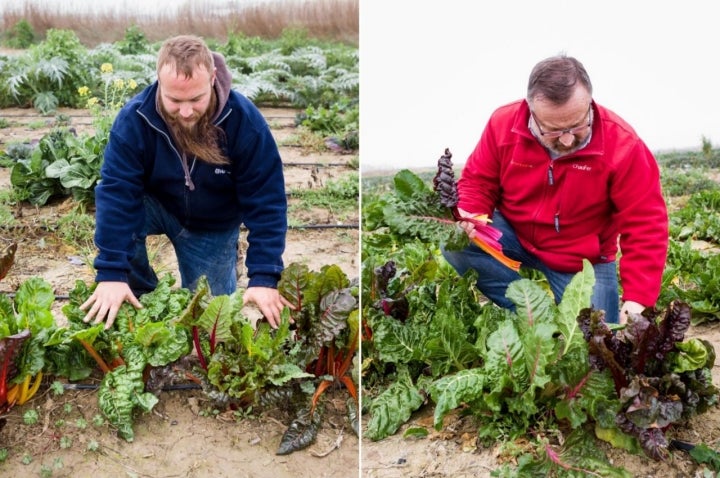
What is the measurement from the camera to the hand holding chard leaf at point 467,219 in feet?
8.46

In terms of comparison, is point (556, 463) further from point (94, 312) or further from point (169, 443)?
point (94, 312)

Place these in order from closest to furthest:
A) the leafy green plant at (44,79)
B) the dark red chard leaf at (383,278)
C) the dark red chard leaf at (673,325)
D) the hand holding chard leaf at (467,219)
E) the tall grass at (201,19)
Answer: the dark red chard leaf at (673,325), the hand holding chard leaf at (467,219), the dark red chard leaf at (383,278), the leafy green plant at (44,79), the tall grass at (201,19)

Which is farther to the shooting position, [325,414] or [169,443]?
[325,414]

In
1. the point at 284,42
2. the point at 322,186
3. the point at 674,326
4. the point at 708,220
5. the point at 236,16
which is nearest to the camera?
the point at 674,326

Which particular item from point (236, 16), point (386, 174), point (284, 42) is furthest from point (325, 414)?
point (236, 16)

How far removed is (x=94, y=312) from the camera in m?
2.55

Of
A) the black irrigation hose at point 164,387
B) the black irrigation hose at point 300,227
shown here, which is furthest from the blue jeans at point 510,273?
the black irrigation hose at point 300,227

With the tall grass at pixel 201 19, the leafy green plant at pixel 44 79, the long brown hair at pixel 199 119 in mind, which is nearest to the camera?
the long brown hair at pixel 199 119

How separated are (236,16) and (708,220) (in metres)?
8.48

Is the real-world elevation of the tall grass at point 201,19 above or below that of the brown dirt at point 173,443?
above

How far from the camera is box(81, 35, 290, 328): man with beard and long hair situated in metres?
2.55

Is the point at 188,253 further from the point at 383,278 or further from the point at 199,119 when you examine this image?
the point at 383,278

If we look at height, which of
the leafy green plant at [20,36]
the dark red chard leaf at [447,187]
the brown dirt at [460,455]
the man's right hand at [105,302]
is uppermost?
the leafy green plant at [20,36]

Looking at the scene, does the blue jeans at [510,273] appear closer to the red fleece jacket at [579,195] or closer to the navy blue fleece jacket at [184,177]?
the red fleece jacket at [579,195]
